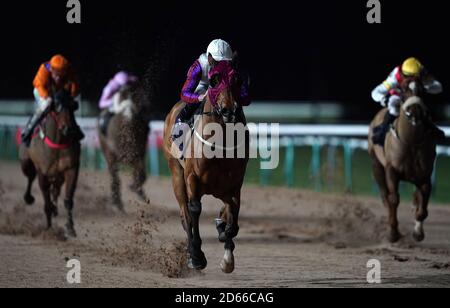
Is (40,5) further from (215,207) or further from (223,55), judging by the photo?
(223,55)

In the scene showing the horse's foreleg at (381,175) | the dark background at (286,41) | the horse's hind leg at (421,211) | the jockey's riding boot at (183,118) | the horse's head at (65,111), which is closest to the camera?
the jockey's riding boot at (183,118)

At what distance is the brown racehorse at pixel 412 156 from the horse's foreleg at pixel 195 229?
2.83 meters

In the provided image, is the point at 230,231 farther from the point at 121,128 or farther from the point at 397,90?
the point at 121,128

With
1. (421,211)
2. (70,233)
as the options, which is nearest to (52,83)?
(70,233)

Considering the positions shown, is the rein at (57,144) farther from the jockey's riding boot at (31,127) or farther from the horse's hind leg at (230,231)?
the horse's hind leg at (230,231)

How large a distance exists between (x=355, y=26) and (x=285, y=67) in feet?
11.4

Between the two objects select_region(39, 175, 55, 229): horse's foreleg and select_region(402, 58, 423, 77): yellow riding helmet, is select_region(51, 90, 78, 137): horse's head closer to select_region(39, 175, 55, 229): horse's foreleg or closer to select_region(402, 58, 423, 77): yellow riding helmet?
select_region(39, 175, 55, 229): horse's foreleg

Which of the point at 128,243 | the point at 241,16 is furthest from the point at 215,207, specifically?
the point at 241,16

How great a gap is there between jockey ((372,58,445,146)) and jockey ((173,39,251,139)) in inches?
99.5

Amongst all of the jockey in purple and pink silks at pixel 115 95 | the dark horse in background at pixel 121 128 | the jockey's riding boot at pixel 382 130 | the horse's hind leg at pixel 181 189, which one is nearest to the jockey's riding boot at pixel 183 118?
the horse's hind leg at pixel 181 189

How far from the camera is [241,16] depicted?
21328 millimetres

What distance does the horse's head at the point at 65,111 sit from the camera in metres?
9.52

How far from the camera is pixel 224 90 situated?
6.55 m

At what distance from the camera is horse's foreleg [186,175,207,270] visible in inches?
278
